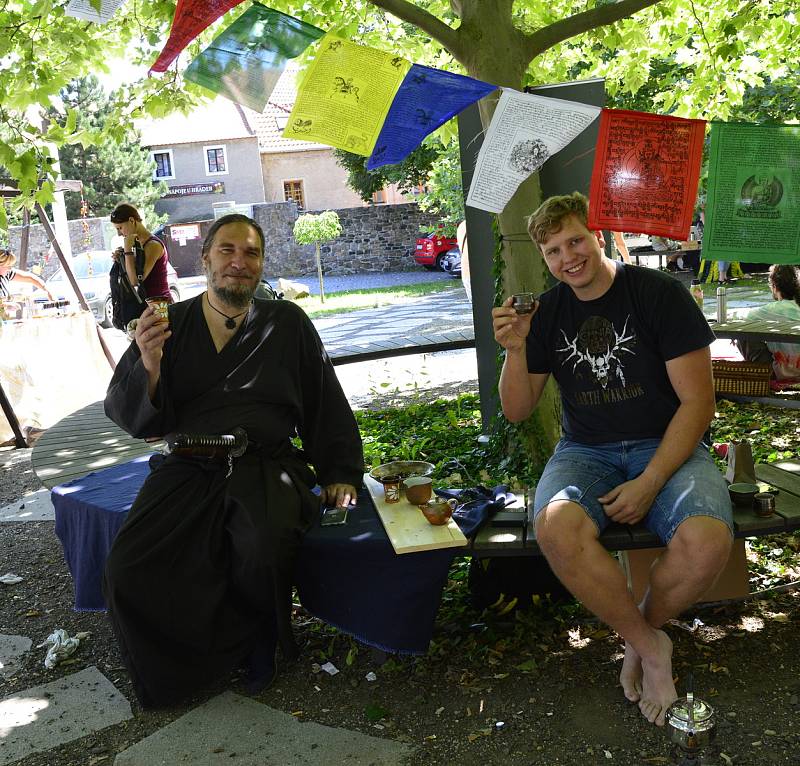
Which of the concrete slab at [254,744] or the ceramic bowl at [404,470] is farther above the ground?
the ceramic bowl at [404,470]

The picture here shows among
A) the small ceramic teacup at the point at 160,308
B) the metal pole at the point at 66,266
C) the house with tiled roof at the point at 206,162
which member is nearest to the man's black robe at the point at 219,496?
the small ceramic teacup at the point at 160,308

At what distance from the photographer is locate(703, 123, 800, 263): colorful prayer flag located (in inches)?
138

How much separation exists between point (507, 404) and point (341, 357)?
4007mm

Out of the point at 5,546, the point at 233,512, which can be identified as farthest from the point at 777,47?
the point at 5,546

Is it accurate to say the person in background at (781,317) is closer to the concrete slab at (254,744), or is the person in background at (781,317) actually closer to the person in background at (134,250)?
the person in background at (134,250)

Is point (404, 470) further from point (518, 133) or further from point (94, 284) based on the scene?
point (94, 284)

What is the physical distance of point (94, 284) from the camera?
765 inches

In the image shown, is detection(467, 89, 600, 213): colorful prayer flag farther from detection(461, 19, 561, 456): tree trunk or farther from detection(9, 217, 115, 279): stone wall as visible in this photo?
detection(9, 217, 115, 279): stone wall

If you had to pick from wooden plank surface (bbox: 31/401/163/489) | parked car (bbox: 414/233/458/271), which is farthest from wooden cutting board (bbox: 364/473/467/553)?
parked car (bbox: 414/233/458/271)

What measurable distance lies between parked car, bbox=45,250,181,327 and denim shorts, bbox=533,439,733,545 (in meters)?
15.1

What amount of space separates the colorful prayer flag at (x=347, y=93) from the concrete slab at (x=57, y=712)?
230 centimetres

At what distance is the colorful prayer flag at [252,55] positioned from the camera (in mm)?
3607

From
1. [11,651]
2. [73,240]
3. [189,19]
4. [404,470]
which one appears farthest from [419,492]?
[73,240]

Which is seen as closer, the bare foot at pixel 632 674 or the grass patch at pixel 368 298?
the bare foot at pixel 632 674
